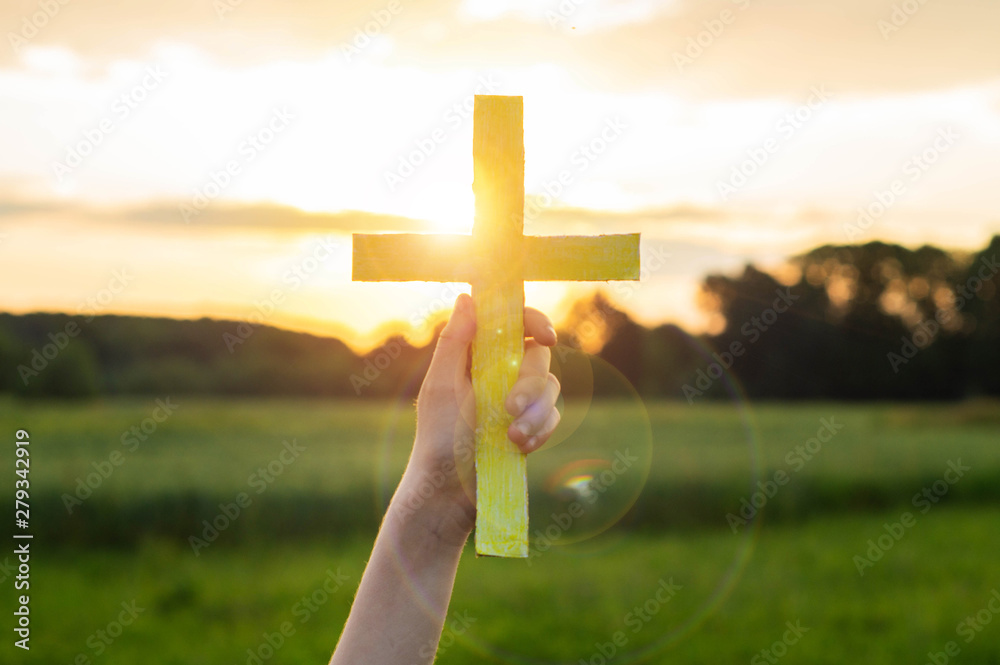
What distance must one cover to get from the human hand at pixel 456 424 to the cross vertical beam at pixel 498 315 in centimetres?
3

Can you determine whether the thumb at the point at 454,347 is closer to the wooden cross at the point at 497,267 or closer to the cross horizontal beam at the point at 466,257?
the wooden cross at the point at 497,267

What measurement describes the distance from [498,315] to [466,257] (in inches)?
8.8

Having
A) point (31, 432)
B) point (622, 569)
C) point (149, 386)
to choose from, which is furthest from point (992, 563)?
point (149, 386)

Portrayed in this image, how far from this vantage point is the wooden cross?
7.32 ft

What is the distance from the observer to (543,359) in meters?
2.29

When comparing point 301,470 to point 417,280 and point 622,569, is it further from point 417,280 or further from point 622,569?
point 417,280

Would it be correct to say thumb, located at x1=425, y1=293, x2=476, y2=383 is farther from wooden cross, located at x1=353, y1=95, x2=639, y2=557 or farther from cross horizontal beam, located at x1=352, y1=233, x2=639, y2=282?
cross horizontal beam, located at x1=352, y1=233, x2=639, y2=282

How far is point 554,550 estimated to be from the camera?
11.6 m

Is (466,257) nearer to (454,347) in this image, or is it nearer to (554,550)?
(454,347)

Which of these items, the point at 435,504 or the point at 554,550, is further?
the point at 554,550

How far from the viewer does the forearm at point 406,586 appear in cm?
194

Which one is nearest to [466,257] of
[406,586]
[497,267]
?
[497,267]

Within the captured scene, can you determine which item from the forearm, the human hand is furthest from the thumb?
the forearm

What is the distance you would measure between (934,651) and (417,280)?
8.47 metres
